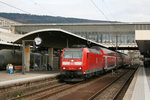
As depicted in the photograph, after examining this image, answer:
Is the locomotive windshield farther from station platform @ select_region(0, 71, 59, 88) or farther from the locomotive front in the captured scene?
station platform @ select_region(0, 71, 59, 88)

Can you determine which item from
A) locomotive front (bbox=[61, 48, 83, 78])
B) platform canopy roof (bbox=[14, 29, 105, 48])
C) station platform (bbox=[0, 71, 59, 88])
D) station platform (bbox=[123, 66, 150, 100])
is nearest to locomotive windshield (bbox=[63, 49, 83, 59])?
locomotive front (bbox=[61, 48, 83, 78])

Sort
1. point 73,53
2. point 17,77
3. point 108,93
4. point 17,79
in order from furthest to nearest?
point 73,53 → point 17,77 → point 17,79 → point 108,93

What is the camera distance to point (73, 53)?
17844mm

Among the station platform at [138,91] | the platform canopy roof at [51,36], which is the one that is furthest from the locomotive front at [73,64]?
the platform canopy roof at [51,36]

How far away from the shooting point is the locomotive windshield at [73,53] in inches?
693

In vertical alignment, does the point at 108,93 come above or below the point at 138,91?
below

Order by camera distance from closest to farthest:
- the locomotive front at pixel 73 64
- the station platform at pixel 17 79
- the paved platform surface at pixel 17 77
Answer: the station platform at pixel 17 79 → the paved platform surface at pixel 17 77 → the locomotive front at pixel 73 64

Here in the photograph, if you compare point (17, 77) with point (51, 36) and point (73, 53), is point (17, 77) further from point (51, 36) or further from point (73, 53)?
point (51, 36)

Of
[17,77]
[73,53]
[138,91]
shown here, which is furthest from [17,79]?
[138,91]

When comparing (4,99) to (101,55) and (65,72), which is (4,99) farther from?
(101,55)

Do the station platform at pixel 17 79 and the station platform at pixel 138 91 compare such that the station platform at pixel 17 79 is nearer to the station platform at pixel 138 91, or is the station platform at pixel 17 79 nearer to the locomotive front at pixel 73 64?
the locomotive front at pixel 73 64

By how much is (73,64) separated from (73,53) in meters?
1.02

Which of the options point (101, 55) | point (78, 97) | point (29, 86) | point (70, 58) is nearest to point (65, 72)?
point (70, 58)

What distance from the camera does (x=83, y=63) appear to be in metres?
17.2
